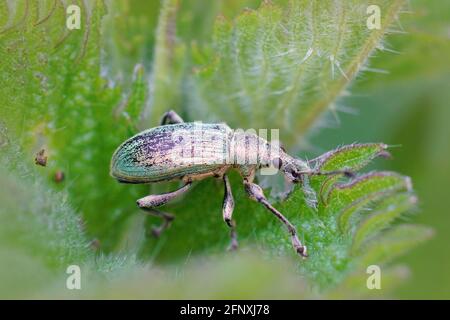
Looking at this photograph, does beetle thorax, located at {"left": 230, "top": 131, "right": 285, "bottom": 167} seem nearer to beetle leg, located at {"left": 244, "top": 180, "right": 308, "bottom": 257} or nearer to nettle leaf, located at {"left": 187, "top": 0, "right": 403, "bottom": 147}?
nettle leaf, located at {"left": 187, "top": 0, "right": 403, "bottom": 147}

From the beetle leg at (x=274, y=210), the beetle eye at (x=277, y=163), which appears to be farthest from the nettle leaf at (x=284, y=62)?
the beetle leg at (x=274, y=210)

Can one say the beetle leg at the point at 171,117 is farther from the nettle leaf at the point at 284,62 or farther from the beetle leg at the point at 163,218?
the beetle leg at the point at 163,218

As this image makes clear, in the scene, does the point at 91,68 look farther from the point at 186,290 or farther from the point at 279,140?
the point at 186,290

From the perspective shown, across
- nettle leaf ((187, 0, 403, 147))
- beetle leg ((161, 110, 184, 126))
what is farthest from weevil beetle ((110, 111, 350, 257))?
nettle leaf ((187, 0, 403, 147))

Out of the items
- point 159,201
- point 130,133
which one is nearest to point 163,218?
point 159,201

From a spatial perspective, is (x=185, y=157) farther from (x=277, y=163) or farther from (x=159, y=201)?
(x=277, y=163)
